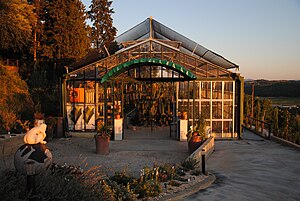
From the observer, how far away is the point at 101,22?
110 ft

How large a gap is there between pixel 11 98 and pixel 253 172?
9572mm

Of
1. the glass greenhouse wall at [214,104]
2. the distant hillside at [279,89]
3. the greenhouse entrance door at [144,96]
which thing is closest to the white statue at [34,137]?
the greenhouse entrance door at [144,96]

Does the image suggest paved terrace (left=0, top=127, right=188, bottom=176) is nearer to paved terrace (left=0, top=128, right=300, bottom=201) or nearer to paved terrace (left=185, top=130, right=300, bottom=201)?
paved terrace (left=0, top=128, right=300, bottom=201)

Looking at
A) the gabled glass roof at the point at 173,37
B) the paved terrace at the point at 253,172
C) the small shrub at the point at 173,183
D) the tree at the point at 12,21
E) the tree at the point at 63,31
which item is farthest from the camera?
the tree at the point at 63,31

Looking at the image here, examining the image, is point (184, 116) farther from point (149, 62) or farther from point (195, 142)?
point (195, 142)

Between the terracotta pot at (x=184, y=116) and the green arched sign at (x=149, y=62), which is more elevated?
the green arched sign at (x=149, y=62)

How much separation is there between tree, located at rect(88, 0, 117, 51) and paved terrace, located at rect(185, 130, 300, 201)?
23.8m

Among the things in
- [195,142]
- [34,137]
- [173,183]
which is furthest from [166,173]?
[195,142]

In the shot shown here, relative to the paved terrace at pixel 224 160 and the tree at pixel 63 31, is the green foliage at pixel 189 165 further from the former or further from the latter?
the tree at pixel 63 31

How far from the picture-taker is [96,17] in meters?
33.6

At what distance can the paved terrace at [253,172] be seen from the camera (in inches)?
232

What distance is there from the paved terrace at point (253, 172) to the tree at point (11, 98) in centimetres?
726

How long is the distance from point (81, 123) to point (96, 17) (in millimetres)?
22995

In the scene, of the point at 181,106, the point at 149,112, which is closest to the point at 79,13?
the point at 149,112
